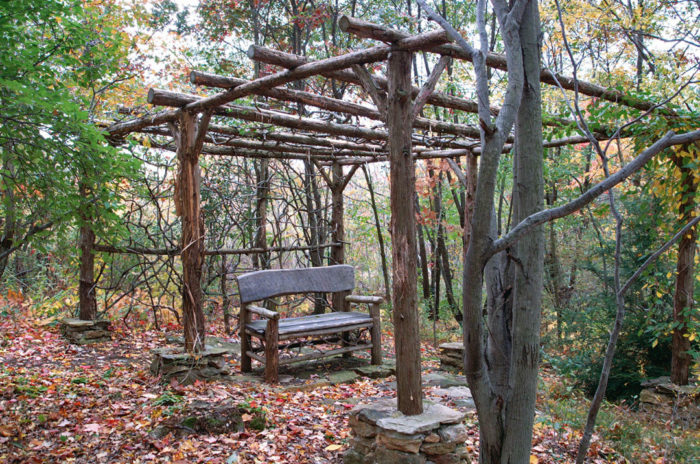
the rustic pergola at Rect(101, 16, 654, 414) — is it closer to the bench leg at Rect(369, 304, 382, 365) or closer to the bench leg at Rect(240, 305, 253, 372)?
the bench leg at Rect(240, 305, 253, 372)

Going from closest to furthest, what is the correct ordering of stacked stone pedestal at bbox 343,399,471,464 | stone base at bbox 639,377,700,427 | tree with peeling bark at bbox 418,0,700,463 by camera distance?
tree with peeling bark at bbox 418,0,700,463 → stacked stone pedestal at bbox 343,399,471,464 → stone base at bbox 639,377,700,427

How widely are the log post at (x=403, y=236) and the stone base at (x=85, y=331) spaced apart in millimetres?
4431

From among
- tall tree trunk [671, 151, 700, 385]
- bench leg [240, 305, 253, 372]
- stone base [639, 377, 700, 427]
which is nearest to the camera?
stone base [639, 377, 700, 427]

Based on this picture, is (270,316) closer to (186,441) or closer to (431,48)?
(186,441)

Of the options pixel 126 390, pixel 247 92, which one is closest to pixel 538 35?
pixel 247 92

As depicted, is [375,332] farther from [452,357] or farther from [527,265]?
[527,265]

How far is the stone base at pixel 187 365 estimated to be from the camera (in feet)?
15.0

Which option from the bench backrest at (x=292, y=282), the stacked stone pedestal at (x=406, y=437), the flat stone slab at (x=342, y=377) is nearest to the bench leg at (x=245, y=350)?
the bench backrest at (x=292, y=282)

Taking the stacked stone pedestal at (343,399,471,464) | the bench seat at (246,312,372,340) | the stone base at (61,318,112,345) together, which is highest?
the bench seat at (246,312,372,340)

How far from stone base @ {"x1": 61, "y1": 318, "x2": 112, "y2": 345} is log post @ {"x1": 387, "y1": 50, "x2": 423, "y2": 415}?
4431 mm

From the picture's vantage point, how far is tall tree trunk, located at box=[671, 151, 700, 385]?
502 centimetres

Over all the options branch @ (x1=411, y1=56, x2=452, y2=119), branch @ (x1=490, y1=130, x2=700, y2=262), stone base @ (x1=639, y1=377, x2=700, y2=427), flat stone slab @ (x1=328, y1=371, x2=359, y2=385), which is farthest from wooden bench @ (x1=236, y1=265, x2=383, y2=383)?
branch @ (x1=490, y1=130, x2=700, y2=262)

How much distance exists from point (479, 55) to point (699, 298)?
456cm

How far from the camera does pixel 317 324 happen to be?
5309 millimetres
